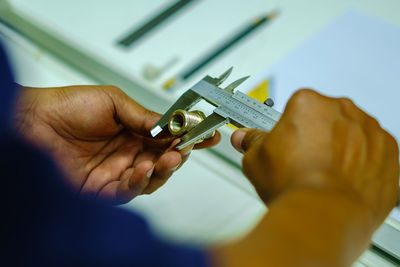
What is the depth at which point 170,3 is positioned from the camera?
1.32 meters

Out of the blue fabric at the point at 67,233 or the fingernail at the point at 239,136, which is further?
the fingernail at the point at 239,136

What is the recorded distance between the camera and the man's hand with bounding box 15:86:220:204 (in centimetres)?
90

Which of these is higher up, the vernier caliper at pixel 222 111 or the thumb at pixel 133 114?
the vernier caliper at pixel 222 111

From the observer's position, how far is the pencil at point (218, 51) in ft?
3.61

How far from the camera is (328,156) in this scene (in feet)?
1.64

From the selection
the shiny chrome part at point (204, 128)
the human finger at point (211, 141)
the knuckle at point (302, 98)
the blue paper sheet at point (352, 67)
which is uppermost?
the blue paper sheet at point (352, 67)

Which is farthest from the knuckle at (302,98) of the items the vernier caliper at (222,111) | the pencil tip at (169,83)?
the pencil tip at (169,83)

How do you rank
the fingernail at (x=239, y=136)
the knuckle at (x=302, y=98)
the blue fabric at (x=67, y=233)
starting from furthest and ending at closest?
the fingernail at (x=239, y=136) → the knuckle at (x=302, y=98) → the blue fabric at (x=67, y=233)

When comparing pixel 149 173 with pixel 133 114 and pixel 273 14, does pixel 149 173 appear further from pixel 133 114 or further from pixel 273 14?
pixel 273 14

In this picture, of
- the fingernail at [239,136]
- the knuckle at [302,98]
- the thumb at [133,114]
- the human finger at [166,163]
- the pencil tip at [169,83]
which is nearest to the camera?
the knuckle at [302,98]

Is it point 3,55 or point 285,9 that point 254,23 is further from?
point 3,55

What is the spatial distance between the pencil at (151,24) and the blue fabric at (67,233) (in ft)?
2.54

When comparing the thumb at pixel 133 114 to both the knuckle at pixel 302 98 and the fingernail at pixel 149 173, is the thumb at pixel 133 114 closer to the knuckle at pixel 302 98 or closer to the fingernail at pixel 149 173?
the fingernail at pixel 149 173

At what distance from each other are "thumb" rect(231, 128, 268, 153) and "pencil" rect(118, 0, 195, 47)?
2.33 feet
